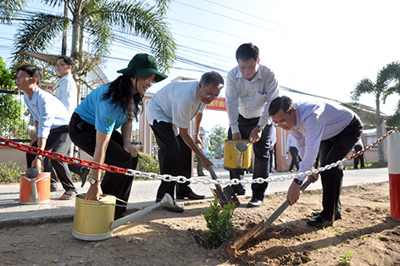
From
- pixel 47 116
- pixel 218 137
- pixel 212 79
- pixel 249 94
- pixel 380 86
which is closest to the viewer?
pixel 212 79

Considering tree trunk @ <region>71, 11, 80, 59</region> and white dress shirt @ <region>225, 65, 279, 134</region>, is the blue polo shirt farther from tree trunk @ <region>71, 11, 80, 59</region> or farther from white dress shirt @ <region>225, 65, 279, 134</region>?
tree trunk @ <region>71, 11, 80, 59</region>

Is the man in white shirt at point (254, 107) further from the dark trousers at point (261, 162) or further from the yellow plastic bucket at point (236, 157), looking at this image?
the yellow plastic bucket at point (236, 157)

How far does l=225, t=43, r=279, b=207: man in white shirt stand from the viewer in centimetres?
386

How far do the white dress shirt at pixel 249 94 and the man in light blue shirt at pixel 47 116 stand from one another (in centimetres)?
247

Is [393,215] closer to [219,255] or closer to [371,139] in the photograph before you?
[219,255]

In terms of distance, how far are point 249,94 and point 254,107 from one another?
206 mm

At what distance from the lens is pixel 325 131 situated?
329cm

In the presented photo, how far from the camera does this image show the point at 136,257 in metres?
2.35

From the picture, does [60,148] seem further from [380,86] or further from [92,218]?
[380,86]

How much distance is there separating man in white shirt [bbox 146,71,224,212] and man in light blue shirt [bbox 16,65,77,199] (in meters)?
1.39

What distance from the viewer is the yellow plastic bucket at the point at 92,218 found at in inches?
Answer: 94.7

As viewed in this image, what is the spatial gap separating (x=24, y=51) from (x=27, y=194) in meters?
7.33

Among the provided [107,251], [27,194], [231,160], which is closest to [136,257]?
[107,251]

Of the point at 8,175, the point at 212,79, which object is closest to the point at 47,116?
the point at 212,79
